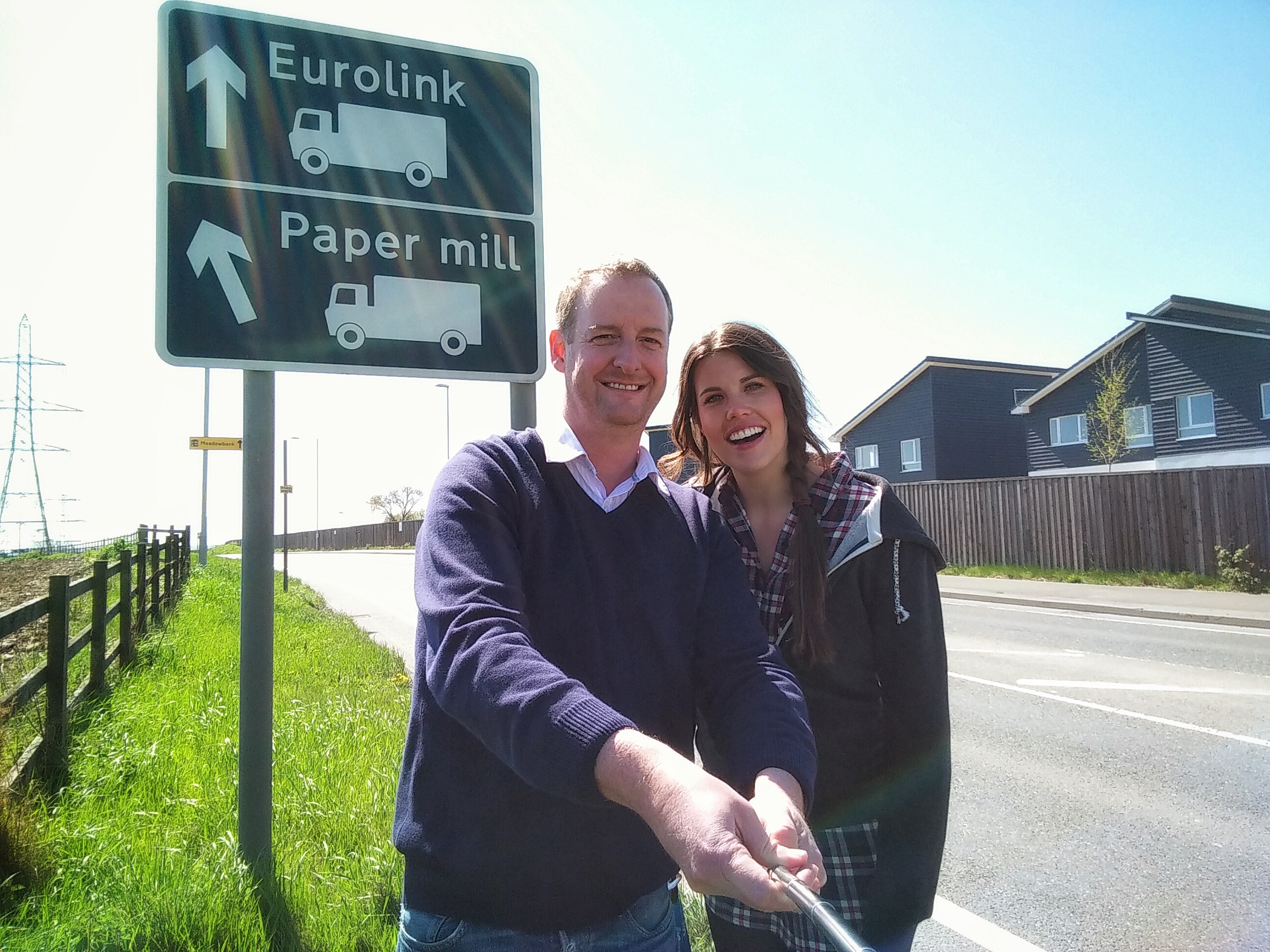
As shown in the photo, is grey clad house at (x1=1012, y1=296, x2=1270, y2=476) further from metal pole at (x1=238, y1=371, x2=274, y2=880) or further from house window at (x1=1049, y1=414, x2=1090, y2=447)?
metal pole at (x1=238, y1=371, x2=274, y2=880)

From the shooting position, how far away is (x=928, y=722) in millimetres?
1708

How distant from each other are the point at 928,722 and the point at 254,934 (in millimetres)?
1978

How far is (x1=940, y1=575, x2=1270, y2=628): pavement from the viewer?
1190cm

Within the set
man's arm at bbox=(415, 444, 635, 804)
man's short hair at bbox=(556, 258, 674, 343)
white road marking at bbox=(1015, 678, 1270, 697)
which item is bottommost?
white road marking at bbox=(1015, 678, 1270, 697)

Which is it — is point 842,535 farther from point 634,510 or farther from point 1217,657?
point 1217,657

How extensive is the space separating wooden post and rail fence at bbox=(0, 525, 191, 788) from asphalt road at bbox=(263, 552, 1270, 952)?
9.89 ft

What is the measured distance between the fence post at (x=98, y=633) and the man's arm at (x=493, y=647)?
5.40 m

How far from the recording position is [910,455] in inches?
1372

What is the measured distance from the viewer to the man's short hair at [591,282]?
1.58 metres

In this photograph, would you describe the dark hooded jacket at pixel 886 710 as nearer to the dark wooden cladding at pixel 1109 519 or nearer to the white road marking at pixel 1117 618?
the white road marking at pixel 1117 618

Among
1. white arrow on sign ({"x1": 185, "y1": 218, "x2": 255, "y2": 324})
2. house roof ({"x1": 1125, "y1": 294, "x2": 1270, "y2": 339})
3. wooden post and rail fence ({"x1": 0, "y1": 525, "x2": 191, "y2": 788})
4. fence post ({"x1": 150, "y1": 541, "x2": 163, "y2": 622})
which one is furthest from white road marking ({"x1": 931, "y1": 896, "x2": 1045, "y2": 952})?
house roof ({"x1": 1125, "y1": 294, "x2": 1270, "y2": 339})

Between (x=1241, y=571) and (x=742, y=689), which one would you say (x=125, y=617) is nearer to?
(x=742, y=689)

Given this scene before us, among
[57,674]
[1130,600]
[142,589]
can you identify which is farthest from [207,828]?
[1130,600]

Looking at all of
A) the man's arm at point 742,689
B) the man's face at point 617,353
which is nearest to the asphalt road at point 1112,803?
the man's arm at point 742,689
